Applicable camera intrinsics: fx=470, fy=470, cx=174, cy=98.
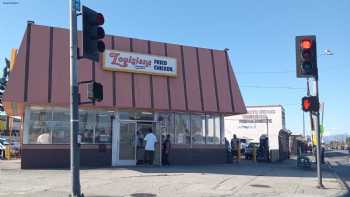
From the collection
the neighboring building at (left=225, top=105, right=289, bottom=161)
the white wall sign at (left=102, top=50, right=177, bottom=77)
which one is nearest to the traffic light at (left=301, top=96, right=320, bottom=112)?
the white wall sign at (left=102, top=50, right=177, bottom=77)

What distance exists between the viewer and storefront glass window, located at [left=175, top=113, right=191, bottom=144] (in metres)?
25.8

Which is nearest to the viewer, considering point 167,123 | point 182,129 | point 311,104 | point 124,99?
point 311,104

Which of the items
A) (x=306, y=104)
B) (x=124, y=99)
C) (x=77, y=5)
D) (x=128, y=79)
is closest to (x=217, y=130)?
(x=128, y=79)

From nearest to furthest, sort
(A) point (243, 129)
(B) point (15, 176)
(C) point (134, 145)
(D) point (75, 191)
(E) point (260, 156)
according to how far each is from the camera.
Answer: (D) point (75, 191)
(B) point (15, 176)
(C) point (134, 145)
(E) point (260, 156)
(A) point (243, 129)

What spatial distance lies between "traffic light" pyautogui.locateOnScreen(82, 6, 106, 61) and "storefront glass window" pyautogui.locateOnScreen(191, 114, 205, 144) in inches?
579

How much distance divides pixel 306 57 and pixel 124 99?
9804mm

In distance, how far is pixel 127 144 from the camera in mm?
24078

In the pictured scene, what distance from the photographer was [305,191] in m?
15.0

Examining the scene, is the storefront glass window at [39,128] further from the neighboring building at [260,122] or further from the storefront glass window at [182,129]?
the neighboring building at [260,122]

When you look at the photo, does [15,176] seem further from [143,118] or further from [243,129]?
[243,129]

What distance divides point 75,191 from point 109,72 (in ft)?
39.0

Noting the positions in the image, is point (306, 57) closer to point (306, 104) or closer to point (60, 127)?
point (306, 104)

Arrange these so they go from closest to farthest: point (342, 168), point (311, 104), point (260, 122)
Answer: point (311, 104) < point (342, 168) < point (260, 122)

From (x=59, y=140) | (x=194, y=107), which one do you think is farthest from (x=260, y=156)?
(x=59, y=140)
